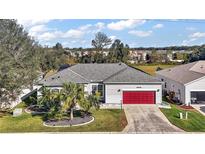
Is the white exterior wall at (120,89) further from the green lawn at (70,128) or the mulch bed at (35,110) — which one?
the mulch bed at (35,110)

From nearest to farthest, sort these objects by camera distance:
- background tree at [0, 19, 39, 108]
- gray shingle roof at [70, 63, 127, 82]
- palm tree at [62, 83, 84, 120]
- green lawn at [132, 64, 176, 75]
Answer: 1. background tree at [0, 19, 39, 108]
2. palm tree at [62, 83, 84, 120]
3. gray shingle roof at [70, 63, 127, 82]
4. green lawn at [132, 64, 176, 75]

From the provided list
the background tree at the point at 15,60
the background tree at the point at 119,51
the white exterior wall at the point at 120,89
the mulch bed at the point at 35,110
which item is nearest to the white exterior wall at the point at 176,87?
the white exterior wall at the point at 120,89

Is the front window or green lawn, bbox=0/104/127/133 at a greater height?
the front window

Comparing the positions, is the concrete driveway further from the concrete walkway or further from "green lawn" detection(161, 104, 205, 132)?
the concrete walkway

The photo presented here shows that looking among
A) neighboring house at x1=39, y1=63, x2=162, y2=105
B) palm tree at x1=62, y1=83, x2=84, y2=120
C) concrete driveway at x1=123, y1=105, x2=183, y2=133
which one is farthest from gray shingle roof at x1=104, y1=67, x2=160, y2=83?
palm tree at x1=62, y1=83, x2=84, y2=120

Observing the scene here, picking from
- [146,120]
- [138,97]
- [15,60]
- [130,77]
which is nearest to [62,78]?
[15,60]
